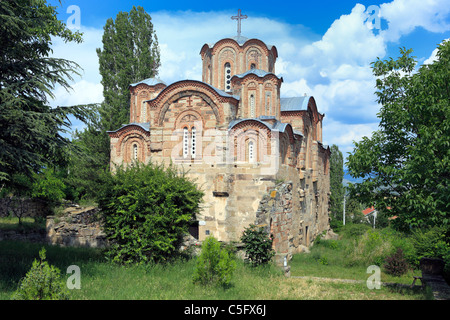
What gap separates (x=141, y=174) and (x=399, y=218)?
7014mm

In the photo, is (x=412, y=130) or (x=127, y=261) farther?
(x=127, y=261)

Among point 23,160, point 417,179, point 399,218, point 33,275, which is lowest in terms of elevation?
point 33,275

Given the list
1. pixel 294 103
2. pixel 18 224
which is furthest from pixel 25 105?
Answer: pixel 294 103

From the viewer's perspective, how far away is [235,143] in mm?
15375

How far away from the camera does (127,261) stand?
1048 centimetres

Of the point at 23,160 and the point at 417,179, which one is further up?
the point at 23,160

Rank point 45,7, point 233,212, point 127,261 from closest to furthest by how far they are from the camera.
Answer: point 127,261, point 45,7, point 233,212

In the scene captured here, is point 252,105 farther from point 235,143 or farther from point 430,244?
point 430,244

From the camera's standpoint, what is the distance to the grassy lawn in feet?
25.7

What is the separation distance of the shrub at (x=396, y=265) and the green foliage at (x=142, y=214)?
23.8 ft

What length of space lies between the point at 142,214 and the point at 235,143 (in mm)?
5994

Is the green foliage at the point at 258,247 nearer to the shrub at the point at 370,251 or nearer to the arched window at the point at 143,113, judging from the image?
the shrub at the point at 370,251
